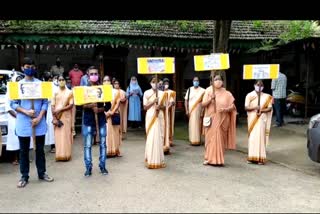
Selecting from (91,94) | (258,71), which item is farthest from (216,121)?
(91,94)

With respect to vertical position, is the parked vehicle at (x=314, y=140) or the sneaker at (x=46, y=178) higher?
the parked vehicle at (x=314, y=140)

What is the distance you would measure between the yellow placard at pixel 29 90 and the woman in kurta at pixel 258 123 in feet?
13.6

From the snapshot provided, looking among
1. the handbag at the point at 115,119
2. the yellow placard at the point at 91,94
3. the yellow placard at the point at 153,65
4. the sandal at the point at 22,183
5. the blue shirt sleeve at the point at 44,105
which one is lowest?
the sandal at the point at 22,183

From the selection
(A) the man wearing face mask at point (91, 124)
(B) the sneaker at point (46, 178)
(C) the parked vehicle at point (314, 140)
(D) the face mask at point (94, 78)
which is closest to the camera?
(B) the sneaker at point (46, 178)

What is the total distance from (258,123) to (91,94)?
355 centimetres

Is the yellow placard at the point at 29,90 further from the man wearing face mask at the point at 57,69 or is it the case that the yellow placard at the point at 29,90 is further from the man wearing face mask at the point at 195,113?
the man wearing face mask at the point at 57,69

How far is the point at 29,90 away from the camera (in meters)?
6.96

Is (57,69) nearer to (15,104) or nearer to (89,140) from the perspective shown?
(89,140)

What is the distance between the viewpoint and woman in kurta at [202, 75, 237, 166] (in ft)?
28.1

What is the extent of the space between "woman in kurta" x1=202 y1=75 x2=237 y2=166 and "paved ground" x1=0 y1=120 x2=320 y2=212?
29 cm

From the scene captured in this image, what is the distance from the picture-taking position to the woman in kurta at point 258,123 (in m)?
8.80

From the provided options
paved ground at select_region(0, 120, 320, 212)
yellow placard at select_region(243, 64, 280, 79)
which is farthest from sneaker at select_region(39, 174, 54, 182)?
yellow placard at select_region(243, 64, 280, 79)

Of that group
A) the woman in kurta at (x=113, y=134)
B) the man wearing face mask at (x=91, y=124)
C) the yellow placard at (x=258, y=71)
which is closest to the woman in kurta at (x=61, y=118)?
the woman in kurta at (x=113, y=134)
